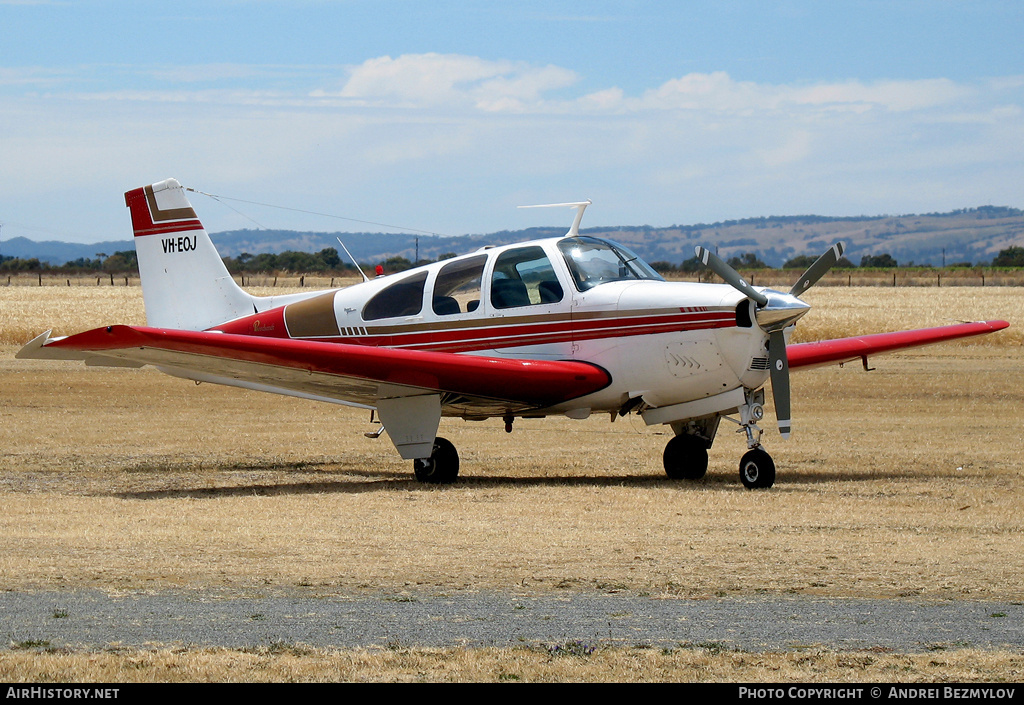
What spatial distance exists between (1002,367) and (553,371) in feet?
64.4

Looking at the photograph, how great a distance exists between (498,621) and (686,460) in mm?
7028

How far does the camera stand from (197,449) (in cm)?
1588

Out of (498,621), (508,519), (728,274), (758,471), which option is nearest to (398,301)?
(728,274)

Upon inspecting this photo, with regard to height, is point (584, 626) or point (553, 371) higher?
point (553, 371)

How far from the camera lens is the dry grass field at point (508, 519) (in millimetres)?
5465

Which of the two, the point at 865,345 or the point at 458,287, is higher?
the point at 458,287

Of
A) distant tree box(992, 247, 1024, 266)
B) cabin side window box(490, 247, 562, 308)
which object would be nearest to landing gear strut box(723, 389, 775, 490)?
cabin side window box(490, 247, 562, 308)

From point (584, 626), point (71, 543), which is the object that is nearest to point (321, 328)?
point (71, 543)

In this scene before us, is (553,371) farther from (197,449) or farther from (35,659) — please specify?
(35,659)

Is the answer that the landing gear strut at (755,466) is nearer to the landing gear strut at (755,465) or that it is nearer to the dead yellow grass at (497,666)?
the landing gear strut at (755,465)

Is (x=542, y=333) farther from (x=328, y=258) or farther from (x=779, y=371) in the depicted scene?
(x=328, y=258)

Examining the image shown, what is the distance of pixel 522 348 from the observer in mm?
12773

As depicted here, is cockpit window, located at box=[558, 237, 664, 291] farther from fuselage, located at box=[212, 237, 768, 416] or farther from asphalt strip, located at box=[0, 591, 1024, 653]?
asphalt strip, located at box=[0, 591, 1024, 653]

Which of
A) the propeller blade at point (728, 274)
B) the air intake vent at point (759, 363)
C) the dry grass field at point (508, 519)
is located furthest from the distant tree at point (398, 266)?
the air intake vent at point (759, 363)
